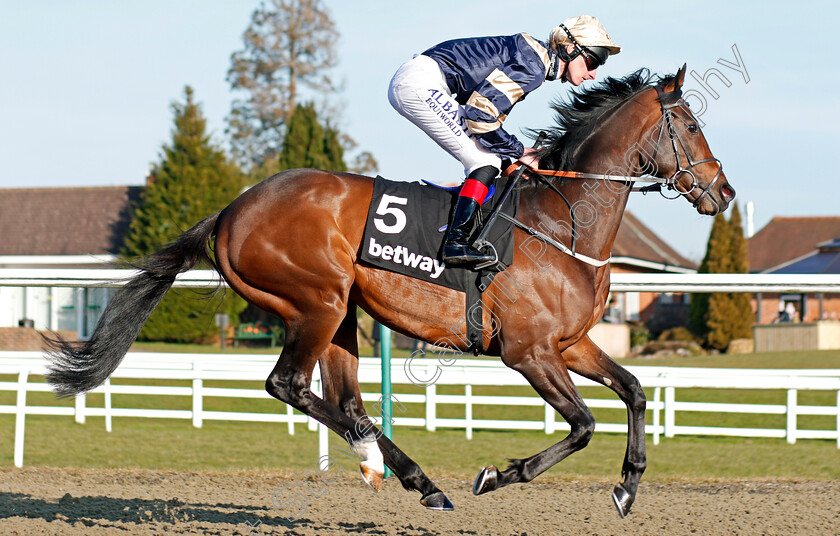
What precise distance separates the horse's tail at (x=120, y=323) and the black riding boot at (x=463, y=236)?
124cm

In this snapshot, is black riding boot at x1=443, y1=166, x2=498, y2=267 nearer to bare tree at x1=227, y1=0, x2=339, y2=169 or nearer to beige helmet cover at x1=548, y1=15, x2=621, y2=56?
beige helmet cover at x1=548, y1=15, x2=621, y2=56

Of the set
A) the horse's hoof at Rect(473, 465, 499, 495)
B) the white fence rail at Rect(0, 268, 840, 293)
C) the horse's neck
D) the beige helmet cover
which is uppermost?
the beige helmet cover

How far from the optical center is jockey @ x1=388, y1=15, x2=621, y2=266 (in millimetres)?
3686

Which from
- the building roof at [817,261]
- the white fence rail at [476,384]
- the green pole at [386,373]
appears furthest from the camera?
the building roof at [817,261]

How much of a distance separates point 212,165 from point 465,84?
20.6 metres

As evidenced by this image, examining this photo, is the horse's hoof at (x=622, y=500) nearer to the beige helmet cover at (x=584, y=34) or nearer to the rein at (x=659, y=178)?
the rein at (x=659, y=178)

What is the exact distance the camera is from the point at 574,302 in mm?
3695

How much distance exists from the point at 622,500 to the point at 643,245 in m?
29.8

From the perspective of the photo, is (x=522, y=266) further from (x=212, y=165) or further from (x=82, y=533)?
(x=212, y=165)

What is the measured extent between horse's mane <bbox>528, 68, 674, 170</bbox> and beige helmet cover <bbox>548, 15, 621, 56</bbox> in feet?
0.79

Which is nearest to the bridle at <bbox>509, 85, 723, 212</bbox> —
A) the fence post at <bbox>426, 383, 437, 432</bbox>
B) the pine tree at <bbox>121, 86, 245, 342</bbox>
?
the fence post at <bbox>426, 383, 437, 432</bbox>

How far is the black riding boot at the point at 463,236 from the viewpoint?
363cm

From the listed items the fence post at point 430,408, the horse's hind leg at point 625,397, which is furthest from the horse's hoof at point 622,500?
the fence post at point 430,408

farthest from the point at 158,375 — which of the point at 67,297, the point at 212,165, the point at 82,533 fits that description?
the point at 67,297
